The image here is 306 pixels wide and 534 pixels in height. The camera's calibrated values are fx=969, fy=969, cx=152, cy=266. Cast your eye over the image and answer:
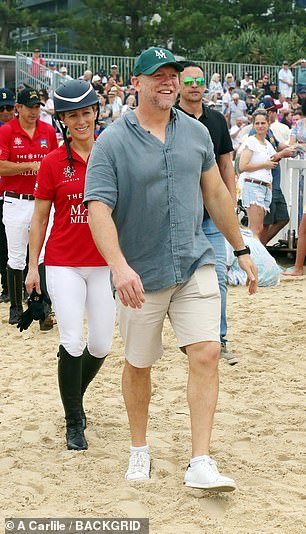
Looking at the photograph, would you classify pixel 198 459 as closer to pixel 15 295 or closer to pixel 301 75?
pixel 15 295

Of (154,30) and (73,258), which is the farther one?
(154,30)

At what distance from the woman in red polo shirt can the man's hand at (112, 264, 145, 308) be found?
3.19 feet

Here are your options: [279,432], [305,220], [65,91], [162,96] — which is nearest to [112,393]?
[279,432]

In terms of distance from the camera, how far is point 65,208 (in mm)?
→ 5508

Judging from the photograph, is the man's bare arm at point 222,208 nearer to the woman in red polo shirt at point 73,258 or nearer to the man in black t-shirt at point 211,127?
the woman in red polo shirt at point 73,258

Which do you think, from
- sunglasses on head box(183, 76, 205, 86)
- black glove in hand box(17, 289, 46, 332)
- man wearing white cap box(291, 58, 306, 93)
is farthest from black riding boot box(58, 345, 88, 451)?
man wearing white cap box(291, 58, 306, 93)

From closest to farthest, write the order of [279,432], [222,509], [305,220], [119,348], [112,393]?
[222,509] → [279,432] → [112,393] → [119,348] → [305,220]

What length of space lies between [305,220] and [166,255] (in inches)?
259

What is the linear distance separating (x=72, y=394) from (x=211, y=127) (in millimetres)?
2498

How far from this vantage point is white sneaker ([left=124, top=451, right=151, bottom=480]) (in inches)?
192

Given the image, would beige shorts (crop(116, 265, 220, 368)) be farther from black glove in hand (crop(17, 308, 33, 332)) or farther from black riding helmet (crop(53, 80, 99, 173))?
black glove in hand (crop(17, 308, 33, 332))

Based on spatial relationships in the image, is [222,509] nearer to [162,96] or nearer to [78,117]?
[162,96]

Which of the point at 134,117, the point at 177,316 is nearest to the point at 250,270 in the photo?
the point at 177,316

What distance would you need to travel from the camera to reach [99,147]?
15.0 feet
